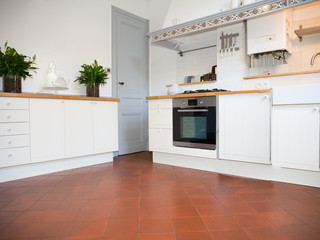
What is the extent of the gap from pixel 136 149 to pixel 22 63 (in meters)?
2.30

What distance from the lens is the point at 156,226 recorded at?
150 cm

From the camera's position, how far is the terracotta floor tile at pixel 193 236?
1354mm

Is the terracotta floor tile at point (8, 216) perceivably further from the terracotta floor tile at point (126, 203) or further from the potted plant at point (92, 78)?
the potted plant at point (92, 78)

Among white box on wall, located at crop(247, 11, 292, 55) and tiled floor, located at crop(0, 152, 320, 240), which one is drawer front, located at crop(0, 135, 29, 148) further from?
white box on wall, located at crop(247, 11, 292, 55)

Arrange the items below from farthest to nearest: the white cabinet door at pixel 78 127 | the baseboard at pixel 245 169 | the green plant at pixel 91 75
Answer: the green plant at pixel 91 75, the white cabinet door at pixel 78 127, the baseboard at pixel 245 169

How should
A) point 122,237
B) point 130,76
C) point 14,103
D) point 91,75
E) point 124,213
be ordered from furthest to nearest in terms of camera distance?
point 130,76, point 91,75, point 14,103, point 124,213, point 122,237

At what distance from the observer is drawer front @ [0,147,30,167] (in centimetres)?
241

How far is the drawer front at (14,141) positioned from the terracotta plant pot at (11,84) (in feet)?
1.66

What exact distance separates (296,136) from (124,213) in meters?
1.69

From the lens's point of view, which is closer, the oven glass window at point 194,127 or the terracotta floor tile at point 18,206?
the terracotta floor tile at point 18,206

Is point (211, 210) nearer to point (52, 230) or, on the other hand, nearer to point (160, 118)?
point (52, 230)

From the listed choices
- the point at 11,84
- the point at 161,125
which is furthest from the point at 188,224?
the point at 11,84

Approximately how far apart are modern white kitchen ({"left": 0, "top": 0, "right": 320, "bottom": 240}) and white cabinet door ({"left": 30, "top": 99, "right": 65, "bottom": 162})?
0.04 feet

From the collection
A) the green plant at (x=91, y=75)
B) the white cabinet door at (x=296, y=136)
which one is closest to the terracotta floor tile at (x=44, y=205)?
the green plant at (x=91, y=75)
